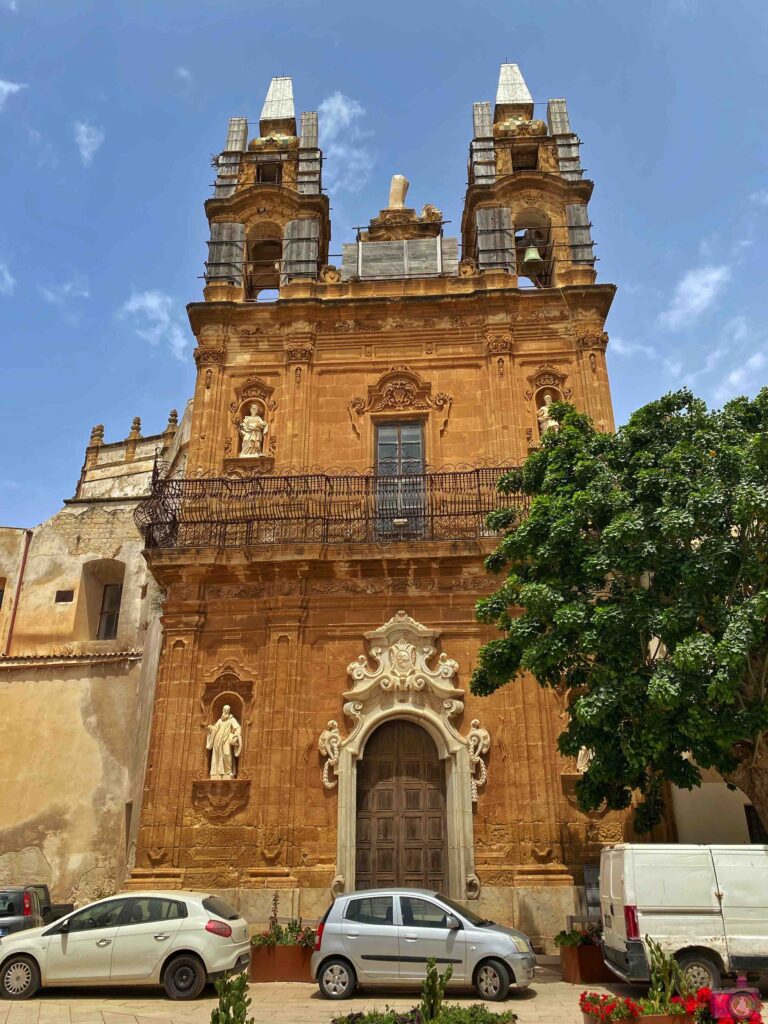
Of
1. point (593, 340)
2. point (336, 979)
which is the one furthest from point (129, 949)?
point (593, 340)

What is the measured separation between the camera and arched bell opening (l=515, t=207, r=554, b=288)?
62.9ft

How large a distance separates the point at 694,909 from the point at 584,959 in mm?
1822

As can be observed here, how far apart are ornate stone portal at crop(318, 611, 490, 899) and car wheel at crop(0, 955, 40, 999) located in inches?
181

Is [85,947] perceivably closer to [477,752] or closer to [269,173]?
[477,752]

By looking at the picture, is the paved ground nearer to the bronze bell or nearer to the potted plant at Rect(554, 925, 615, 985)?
the potted plant at Rect(554, 925, 615, 985)

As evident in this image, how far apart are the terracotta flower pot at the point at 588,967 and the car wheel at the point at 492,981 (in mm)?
1359

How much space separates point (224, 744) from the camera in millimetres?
14156

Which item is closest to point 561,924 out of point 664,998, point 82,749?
point 664,998

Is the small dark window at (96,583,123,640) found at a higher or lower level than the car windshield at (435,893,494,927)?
higher

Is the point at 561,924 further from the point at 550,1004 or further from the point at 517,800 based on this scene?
the point at 550,1004

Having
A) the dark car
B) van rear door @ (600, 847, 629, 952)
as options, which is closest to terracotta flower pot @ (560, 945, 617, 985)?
van rear door @ (600, 847, 629, 952)

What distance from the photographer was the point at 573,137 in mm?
20219

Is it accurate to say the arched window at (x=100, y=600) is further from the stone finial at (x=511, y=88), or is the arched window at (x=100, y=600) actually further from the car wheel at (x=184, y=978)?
the stone finial at (x=511, y=88)

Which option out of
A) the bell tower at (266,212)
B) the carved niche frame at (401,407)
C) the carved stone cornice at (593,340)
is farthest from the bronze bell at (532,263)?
the bell tower at (266,212)
